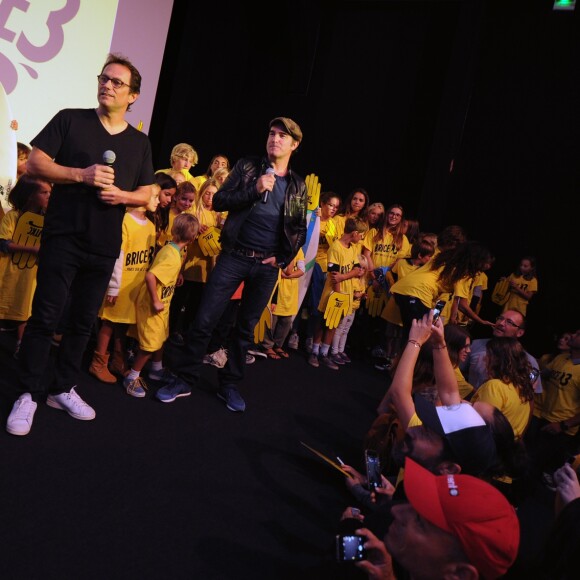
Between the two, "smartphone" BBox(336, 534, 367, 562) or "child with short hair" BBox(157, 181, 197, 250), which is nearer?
"smartphone" BBox(336, 534, 367, 562)

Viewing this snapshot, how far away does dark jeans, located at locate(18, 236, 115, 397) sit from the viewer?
2471 mm

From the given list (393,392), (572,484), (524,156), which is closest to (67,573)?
(393,392)

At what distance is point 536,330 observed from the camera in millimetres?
7996

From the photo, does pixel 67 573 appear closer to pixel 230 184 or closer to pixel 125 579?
pixel 125 579

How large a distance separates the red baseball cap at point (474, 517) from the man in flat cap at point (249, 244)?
2.15 m

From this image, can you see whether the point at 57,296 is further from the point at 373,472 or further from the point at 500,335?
the point at 500,335

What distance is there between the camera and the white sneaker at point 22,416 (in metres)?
2.44

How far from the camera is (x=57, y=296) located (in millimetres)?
2488

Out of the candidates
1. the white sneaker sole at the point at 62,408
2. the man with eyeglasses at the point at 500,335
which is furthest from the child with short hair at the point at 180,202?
the man with eyeglasses at the point at 500,335

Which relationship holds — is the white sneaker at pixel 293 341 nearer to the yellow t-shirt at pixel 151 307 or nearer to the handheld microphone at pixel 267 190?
the yellow t-shirt at pixel 151 307

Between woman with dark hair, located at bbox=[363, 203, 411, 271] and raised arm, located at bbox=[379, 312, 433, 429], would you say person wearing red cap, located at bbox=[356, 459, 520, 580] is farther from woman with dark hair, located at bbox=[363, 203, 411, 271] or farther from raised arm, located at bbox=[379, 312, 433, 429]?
woman with dark hair, located at bbox=[363, 203, 411, 271]

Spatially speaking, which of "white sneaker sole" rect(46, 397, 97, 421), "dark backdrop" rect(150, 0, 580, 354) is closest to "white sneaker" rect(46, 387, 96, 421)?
"white sneaker sole" rect(46, 397, 97, 421)

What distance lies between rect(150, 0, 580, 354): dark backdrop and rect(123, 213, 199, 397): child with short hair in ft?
14.7

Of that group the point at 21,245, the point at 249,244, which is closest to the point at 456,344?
the point at 249,244
